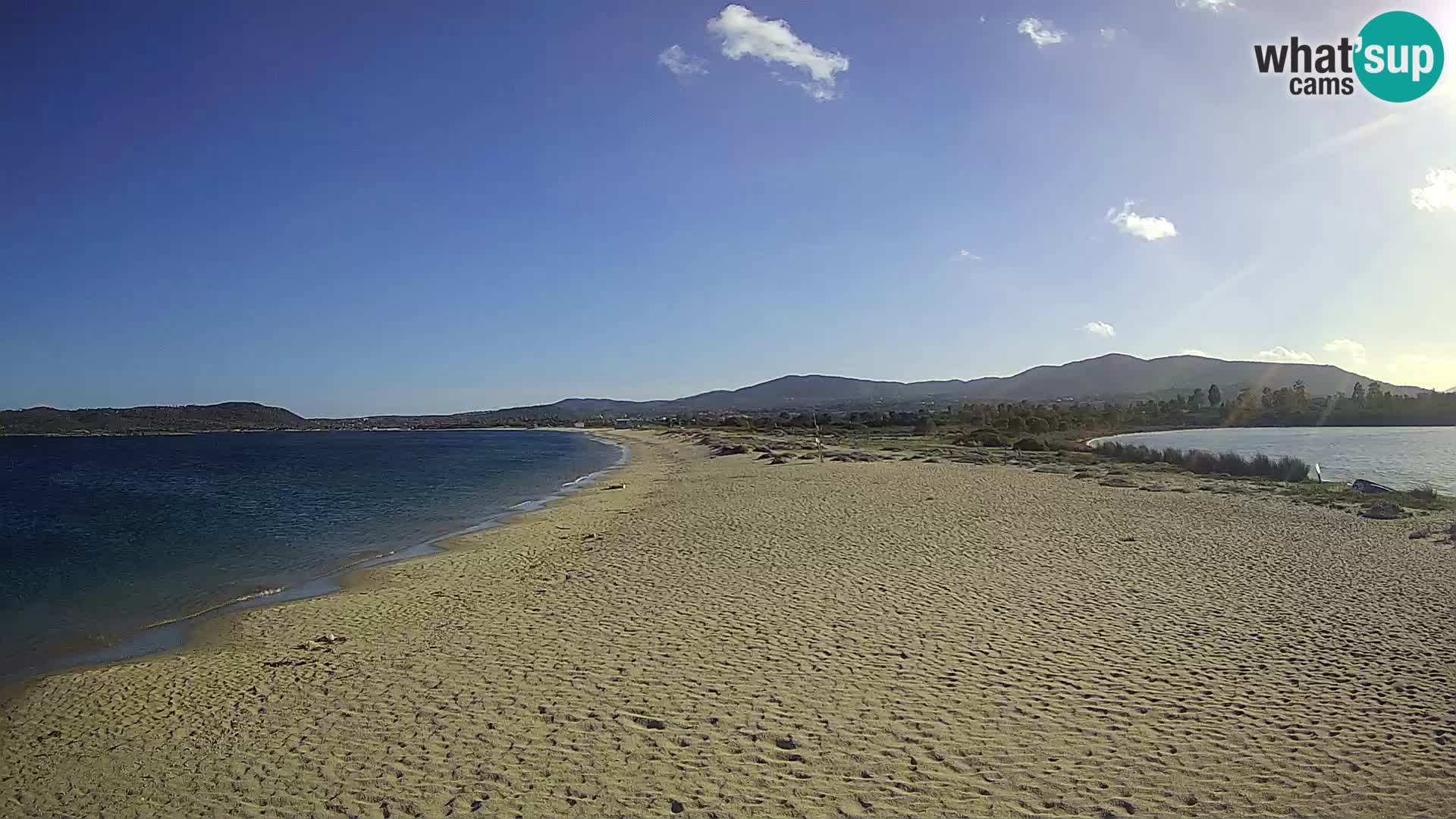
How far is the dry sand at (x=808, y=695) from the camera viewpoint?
5.53m

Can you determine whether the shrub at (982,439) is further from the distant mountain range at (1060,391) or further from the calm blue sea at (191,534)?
the distant mountain range at (1060,391)

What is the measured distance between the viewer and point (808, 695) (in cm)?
720

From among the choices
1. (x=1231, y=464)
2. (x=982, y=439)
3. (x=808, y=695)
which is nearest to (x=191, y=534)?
(x=808, y=695)

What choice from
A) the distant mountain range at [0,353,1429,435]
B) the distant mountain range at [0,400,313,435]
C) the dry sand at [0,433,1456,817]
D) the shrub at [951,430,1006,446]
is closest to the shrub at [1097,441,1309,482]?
the shrub at [951,430,1006,446]

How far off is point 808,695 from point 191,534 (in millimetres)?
21681

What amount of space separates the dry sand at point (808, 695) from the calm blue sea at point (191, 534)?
2216mm

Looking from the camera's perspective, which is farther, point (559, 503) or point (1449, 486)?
point (1449, 486)

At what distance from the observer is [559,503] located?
1075 inches

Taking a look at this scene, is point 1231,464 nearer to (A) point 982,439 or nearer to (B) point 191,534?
(A) point 982,439

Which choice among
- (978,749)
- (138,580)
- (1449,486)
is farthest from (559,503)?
(1449,486)

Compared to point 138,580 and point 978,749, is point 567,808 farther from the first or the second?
point 138,580

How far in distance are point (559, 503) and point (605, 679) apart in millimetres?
19929

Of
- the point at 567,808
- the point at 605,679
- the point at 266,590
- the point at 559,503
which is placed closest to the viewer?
the point at 567,808

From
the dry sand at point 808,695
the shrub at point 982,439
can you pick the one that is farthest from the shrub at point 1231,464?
the dry sand at point 808,695
